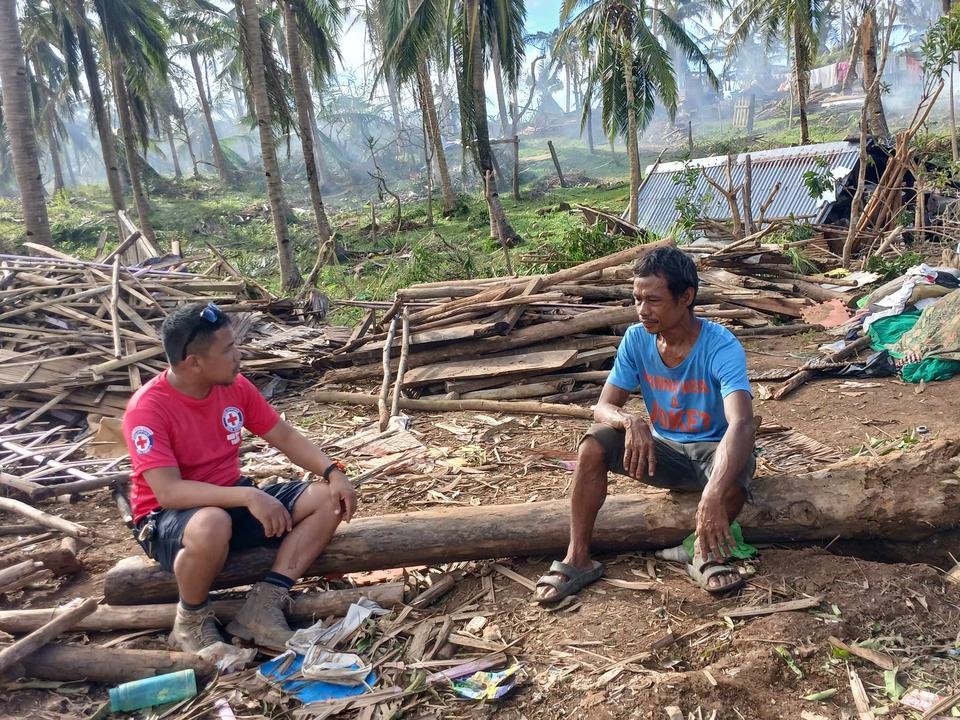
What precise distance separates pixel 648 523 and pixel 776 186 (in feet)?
31.6

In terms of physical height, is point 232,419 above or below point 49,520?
above

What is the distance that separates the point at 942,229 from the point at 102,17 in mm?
17730

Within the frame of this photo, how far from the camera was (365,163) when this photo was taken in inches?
2234

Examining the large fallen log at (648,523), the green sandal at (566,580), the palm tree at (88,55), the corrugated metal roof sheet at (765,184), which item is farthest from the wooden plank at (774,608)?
the palm tree at (88,55)

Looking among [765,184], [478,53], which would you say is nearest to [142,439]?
[765,184]

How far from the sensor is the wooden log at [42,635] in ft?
8.77

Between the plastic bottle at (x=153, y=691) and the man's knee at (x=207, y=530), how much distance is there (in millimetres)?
492

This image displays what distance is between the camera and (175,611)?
3.12 meters

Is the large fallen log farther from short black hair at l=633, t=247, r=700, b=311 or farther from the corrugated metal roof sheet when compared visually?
the corrugated metal roof sheet

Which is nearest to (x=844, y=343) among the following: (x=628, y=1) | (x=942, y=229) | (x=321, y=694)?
(x=942, y=229)

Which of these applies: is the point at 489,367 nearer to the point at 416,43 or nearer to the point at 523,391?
the point at 523,391

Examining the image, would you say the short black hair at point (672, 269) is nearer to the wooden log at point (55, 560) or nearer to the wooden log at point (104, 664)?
the wooden log at point (104, 664)

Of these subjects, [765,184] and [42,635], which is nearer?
[42,635]

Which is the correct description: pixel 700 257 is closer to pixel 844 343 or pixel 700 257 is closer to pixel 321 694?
pixel 844 343
